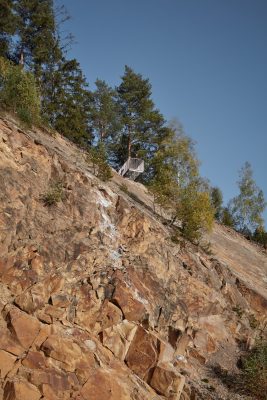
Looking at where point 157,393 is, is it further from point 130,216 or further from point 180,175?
point 180,175

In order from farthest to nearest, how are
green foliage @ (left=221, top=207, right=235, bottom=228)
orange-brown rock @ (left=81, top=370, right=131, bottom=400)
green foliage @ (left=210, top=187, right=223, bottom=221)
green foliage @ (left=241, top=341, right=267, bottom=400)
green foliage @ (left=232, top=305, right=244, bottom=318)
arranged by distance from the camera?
green foliage @ (left=210, top=187, right=223, bottom=221)
green foliage @ (left=221, top=207, right=235, bottom=228)
green foliage @ (left=232, top=305, right=244, bottom=318)
green foliage @ (left=241, top=341, right=267, bottom=400)
orange-brown rock @ (left=81, top=370, right=131, bottom=400)

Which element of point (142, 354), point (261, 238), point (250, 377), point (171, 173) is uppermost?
point (261, 238)

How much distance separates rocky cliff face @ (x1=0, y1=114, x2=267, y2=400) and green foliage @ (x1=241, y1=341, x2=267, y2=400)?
33.1 inches

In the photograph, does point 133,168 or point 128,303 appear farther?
point 133,168

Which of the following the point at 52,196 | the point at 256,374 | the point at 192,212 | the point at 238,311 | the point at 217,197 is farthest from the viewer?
the point at 217,197

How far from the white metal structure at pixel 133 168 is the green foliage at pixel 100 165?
13.4 metres

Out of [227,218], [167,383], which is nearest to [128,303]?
[167,383]

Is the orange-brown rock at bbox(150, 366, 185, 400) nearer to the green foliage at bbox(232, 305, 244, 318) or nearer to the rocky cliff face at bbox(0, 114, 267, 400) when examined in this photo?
the rocky cliff face at bbox(0, 114, 267, 400)

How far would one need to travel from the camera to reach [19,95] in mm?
20453

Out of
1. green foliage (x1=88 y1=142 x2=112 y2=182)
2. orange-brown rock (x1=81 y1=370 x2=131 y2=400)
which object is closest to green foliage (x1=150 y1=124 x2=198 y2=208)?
green foliage (x1=88 y1=142 x2=112 y2=182)

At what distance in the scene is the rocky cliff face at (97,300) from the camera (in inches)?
424

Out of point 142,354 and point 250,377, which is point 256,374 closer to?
point 250,377

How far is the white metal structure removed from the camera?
36.2m

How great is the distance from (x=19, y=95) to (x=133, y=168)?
17.4 metres
